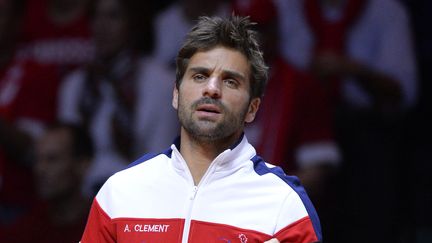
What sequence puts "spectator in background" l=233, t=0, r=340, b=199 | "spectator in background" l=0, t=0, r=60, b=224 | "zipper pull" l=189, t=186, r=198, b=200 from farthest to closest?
"spectator in background" l=0, t=0, r=60, b=224 < "spectator in background" l=233, t=0, r=340, b=199 < "zipper pull" l=189, t=186, r=198, b=200

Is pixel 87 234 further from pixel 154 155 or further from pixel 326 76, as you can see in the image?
pixel 326 76

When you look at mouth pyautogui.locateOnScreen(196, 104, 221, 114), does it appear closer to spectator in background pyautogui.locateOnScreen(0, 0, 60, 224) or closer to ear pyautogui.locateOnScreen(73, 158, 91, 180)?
ear pyautogui.locateOnScreen(73, 158, 91, 180)

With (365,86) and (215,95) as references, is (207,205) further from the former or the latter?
(365,86)

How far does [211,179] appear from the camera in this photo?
3.01m

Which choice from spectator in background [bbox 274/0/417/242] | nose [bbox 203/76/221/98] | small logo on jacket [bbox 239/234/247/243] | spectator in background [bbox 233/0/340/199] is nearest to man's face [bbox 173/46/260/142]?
nose [bbox 203/76/221/98]

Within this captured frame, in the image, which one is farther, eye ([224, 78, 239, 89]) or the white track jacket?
eye ([224, 78, 239, 89])

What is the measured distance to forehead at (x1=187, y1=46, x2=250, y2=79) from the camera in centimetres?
302

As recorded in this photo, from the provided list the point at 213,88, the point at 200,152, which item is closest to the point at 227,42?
the point at 213,88

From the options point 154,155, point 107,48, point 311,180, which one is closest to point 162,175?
point 154,155

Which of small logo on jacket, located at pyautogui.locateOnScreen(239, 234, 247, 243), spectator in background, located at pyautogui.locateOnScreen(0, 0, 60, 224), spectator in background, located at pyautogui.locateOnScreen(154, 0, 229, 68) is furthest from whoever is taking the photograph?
spectator in background, located at pyautogui.locateOnScreen(0, 0, 60, 224)

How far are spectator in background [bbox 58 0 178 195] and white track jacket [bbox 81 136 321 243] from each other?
2.77 metres

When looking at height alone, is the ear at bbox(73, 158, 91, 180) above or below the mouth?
below

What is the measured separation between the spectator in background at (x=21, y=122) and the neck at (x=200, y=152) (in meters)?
3.24

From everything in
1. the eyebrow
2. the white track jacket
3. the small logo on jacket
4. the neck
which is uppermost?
the eyebrow
